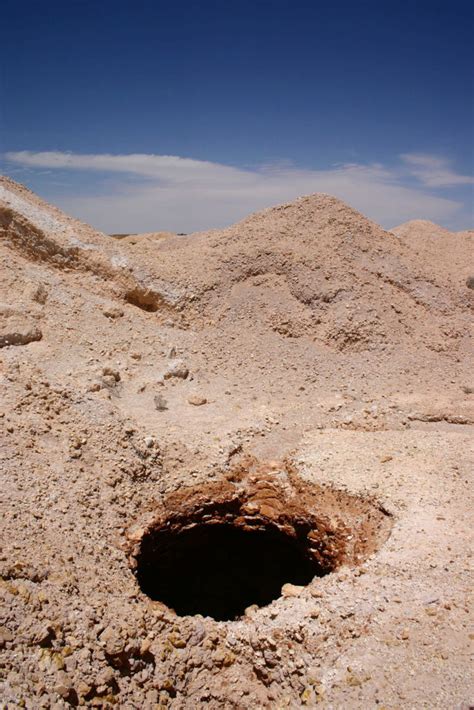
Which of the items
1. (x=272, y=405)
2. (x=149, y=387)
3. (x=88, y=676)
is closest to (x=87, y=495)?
(x=88, y=676)

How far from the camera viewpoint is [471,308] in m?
13.7

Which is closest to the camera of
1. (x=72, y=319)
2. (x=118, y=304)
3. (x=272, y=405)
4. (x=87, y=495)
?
(x=87, y=495)

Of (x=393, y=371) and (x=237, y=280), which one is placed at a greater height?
(x=237, y=280)

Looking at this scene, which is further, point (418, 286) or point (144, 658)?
point (418, 286)

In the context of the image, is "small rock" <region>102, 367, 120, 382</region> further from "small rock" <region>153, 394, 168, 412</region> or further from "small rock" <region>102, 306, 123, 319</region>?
"small rock" <region>102, 306, 123, 319</region>

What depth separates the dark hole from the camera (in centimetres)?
816

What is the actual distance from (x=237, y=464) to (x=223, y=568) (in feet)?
6.10

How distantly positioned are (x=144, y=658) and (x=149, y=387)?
18.1 feet

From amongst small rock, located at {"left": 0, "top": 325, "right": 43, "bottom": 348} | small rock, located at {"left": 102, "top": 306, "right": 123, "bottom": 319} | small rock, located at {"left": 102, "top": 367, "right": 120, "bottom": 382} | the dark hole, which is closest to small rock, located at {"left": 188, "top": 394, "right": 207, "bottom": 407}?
small rock, located at {"left": 102, "top": 367, "right": 120, "bottom": 382}

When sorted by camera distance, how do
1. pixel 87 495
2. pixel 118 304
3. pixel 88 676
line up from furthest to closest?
pixel 118 304, pixel 87 495, pixel 88 676

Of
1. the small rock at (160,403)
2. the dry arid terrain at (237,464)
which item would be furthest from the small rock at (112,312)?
the small rock at (160,403)

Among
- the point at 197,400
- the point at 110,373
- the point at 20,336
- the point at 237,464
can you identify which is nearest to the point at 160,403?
the point at 197,400

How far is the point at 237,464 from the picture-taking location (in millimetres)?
8719

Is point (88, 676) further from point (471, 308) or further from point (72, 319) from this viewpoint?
point (471, 308)
